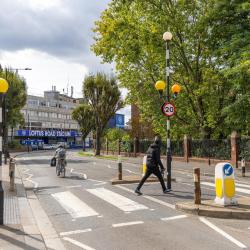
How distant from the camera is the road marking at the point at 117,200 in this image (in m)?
11.3

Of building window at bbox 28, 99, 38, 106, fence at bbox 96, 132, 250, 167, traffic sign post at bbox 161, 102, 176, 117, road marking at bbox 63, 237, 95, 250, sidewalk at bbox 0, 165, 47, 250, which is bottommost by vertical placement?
road marking at bbox 63, 237, 95, 250

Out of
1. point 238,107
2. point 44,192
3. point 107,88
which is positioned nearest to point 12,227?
point 44,192

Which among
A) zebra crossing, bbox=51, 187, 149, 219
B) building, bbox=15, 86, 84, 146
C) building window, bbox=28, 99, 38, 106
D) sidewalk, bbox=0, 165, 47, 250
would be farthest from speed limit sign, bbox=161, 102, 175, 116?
building window, bbox=28, 99, 38, 106

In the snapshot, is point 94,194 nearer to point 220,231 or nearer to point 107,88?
point 220,231

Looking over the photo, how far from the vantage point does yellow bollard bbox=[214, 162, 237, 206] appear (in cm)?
1066

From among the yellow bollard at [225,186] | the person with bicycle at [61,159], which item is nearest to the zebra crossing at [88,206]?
the yellow bollard at [225,186]

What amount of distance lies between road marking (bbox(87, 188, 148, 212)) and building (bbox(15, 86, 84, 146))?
7614 centimetres

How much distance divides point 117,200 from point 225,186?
337cm

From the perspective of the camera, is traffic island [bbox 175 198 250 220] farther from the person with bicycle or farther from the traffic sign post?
the person with bicycle

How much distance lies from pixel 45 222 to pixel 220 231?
396 centimetres

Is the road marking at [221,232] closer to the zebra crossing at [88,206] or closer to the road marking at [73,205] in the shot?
the zebra crossing at [88,206]

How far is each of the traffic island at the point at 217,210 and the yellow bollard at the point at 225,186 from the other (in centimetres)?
→ 20

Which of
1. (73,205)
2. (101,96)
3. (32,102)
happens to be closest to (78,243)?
(73,205)

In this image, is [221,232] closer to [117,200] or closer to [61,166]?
[117,200]
